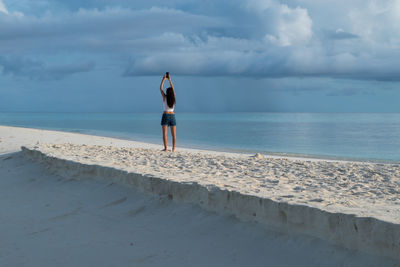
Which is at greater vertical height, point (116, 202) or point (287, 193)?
point (287, 193)

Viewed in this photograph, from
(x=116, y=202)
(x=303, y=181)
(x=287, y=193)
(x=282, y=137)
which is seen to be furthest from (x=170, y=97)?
(x=282, y=137)

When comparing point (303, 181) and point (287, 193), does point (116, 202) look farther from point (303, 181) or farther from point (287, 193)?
point (303, 181)

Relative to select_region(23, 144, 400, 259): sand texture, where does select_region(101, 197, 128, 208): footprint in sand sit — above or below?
below

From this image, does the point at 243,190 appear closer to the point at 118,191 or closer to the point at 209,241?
the point at 209,241

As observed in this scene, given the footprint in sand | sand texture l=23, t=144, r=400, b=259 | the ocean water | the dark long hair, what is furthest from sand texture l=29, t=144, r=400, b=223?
the ocean water

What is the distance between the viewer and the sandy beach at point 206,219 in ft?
11.0

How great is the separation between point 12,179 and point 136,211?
13.4ft

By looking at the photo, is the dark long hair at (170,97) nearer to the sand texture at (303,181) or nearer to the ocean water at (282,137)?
the sand texture at (303,181)

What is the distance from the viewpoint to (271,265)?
3.39 meters

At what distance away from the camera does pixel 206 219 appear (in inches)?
173

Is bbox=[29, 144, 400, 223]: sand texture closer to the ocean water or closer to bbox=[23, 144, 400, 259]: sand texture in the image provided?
bbox=[23, 144, 400, 259]: sand texture

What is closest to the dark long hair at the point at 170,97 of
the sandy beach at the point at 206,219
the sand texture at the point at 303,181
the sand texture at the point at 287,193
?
the sand texture at the point at 303,181

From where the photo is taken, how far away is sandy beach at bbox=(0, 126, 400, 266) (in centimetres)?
334

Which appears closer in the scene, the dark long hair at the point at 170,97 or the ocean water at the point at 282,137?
the dark long hair at the point at 170,97
